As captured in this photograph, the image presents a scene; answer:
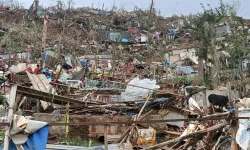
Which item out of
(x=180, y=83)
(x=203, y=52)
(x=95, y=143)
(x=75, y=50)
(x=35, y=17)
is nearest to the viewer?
(x=95, y=143)

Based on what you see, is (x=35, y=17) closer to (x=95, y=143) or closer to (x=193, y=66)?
(x=193, y=66)

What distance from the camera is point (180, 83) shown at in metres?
13.9

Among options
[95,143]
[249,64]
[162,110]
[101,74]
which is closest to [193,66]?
[249,64]

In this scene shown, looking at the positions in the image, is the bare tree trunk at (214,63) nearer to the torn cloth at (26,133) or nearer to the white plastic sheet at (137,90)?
the white plastic sheet at (137,90)

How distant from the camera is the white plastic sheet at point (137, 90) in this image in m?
9.71

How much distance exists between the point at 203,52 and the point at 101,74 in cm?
497

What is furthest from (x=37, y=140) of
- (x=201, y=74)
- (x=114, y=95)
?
(x=201, y=74)

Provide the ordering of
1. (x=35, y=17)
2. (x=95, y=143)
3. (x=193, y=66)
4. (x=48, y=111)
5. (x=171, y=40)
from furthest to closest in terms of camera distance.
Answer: (x=35, y=17), (x=171, y=40), (x=193, y=66), (x=48, y=111), (x=95, y=143)

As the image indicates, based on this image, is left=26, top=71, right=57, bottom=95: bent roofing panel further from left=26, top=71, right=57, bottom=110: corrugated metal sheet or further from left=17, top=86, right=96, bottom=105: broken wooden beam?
left=17, top=86, right=96, bottom=105: broken wooden beam

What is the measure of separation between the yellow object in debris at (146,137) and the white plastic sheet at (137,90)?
6.03 feet

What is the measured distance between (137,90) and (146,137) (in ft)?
7.48

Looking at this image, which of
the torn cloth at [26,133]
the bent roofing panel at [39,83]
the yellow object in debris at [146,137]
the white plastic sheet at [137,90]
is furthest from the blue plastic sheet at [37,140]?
the white plastic sheet at [137,90]

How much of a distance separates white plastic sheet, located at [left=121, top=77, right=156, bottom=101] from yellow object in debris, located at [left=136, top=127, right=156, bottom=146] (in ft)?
6.03

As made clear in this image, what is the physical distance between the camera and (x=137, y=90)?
387 inches
